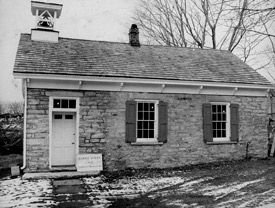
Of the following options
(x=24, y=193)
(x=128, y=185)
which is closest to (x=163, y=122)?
(x=128, y=185)

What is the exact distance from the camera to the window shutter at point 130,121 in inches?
447

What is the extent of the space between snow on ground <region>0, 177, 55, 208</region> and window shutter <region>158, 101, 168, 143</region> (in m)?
4.50

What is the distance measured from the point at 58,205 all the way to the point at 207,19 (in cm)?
2263

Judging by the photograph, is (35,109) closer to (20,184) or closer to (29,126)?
(29,126)

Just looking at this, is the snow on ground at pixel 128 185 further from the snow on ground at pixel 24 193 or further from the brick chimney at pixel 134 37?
the brick chimney at pixel 134 37

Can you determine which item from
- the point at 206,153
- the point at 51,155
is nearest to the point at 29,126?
the point at 51,155

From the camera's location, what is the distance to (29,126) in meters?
10.4

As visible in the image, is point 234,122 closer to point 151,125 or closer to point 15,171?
point 151,125

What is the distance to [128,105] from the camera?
37.6ft

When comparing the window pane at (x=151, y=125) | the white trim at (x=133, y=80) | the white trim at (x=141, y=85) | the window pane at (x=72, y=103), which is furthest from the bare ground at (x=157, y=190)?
the white trim at (x=133, y=80)

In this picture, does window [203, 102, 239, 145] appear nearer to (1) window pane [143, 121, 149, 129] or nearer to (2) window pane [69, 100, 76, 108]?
(1) window pane [143, 121, 149, 129]

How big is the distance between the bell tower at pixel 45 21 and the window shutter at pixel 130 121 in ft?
15.5

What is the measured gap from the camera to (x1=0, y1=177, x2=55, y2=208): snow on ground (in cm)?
705

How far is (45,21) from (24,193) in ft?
27.2
